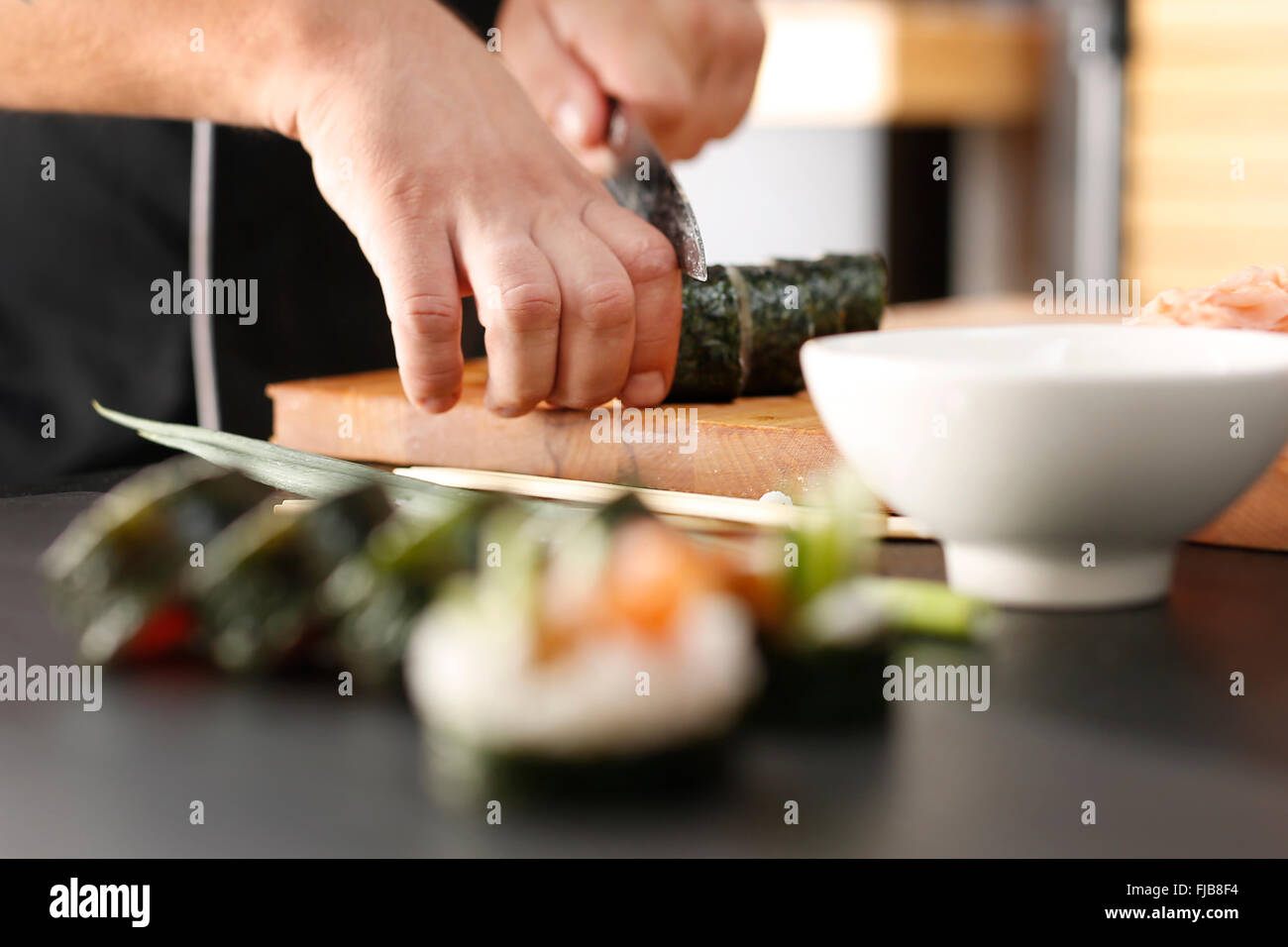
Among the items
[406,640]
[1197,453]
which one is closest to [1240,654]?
[1197,453]

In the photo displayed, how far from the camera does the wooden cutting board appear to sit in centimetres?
115

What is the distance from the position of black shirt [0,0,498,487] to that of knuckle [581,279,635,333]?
657 mm

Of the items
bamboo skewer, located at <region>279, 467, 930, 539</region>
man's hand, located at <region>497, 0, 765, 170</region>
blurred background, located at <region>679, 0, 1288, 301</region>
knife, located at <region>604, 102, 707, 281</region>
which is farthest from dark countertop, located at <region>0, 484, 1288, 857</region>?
blurred background, located at <region>679, 0, 1288, 301</region>

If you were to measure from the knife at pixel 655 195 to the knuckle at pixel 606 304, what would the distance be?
0.13 metres

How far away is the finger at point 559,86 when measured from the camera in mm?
1811

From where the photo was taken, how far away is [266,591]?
2.19 ft

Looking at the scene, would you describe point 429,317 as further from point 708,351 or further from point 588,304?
point 708,351

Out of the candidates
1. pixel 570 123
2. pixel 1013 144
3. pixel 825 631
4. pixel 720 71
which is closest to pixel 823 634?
pixel 825 631

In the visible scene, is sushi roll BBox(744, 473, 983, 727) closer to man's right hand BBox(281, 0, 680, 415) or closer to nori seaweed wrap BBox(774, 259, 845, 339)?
man's right hand BBox(281, 0, 680, 415)

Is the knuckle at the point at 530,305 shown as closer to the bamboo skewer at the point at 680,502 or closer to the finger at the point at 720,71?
the bamboo skewer at the point at 680,502

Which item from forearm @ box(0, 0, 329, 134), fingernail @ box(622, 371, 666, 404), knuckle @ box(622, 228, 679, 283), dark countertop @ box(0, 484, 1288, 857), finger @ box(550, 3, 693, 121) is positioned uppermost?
finger @ box(550, 3, 693, 121)

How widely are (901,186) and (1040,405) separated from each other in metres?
4.38

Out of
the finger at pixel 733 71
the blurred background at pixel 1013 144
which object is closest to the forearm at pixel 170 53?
the finger at pixel 733 71
